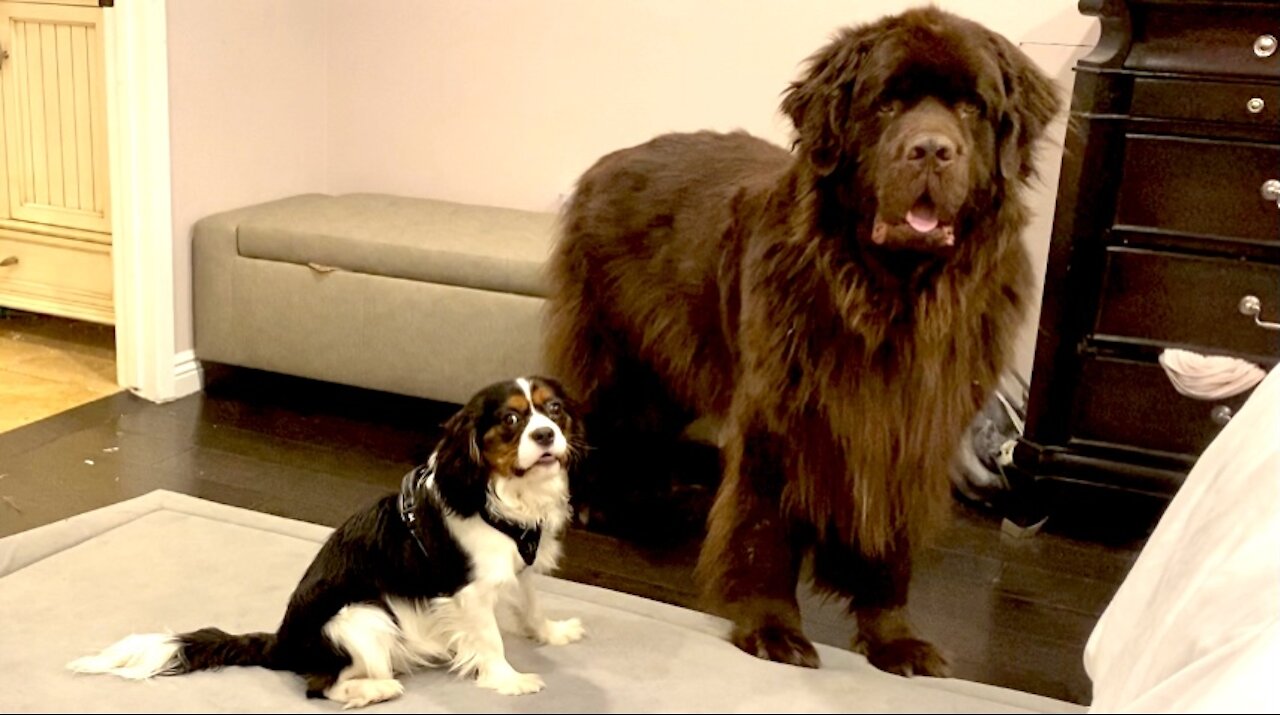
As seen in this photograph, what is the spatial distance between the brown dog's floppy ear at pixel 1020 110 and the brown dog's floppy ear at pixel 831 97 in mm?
203

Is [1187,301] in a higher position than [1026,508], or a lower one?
higher

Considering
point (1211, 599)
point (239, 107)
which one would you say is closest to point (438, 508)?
point (1211, 599)

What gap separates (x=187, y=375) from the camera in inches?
131

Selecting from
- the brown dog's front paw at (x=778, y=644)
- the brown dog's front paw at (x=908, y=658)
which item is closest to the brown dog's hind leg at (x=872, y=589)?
the brown dog's front paw at (x=908, y=658)

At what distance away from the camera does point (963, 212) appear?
171 cm

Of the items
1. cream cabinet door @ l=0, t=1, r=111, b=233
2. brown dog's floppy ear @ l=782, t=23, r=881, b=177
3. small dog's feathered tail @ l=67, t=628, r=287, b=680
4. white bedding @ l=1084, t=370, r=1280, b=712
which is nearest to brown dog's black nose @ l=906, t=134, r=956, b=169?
brown dog's floppy ear @ l=782, t=23, r=881, b=177

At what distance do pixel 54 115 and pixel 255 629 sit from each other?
2444 millimetres

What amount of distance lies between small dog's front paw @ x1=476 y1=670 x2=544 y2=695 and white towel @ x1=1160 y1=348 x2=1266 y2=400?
1608 mm

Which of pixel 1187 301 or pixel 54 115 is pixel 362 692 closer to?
pixel 1187 301

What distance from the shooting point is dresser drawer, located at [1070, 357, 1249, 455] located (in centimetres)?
254

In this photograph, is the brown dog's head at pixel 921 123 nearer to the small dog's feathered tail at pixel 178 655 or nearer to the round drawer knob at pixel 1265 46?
the round drawer knob at pixel 1265 46

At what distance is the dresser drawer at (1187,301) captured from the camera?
245cm

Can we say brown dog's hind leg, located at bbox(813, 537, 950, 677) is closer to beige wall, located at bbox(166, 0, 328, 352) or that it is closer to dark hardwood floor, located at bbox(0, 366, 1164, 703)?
dark hardwood floor, located at bbox(0, 366, 1164, 703)

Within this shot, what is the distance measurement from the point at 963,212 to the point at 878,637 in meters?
0.71
